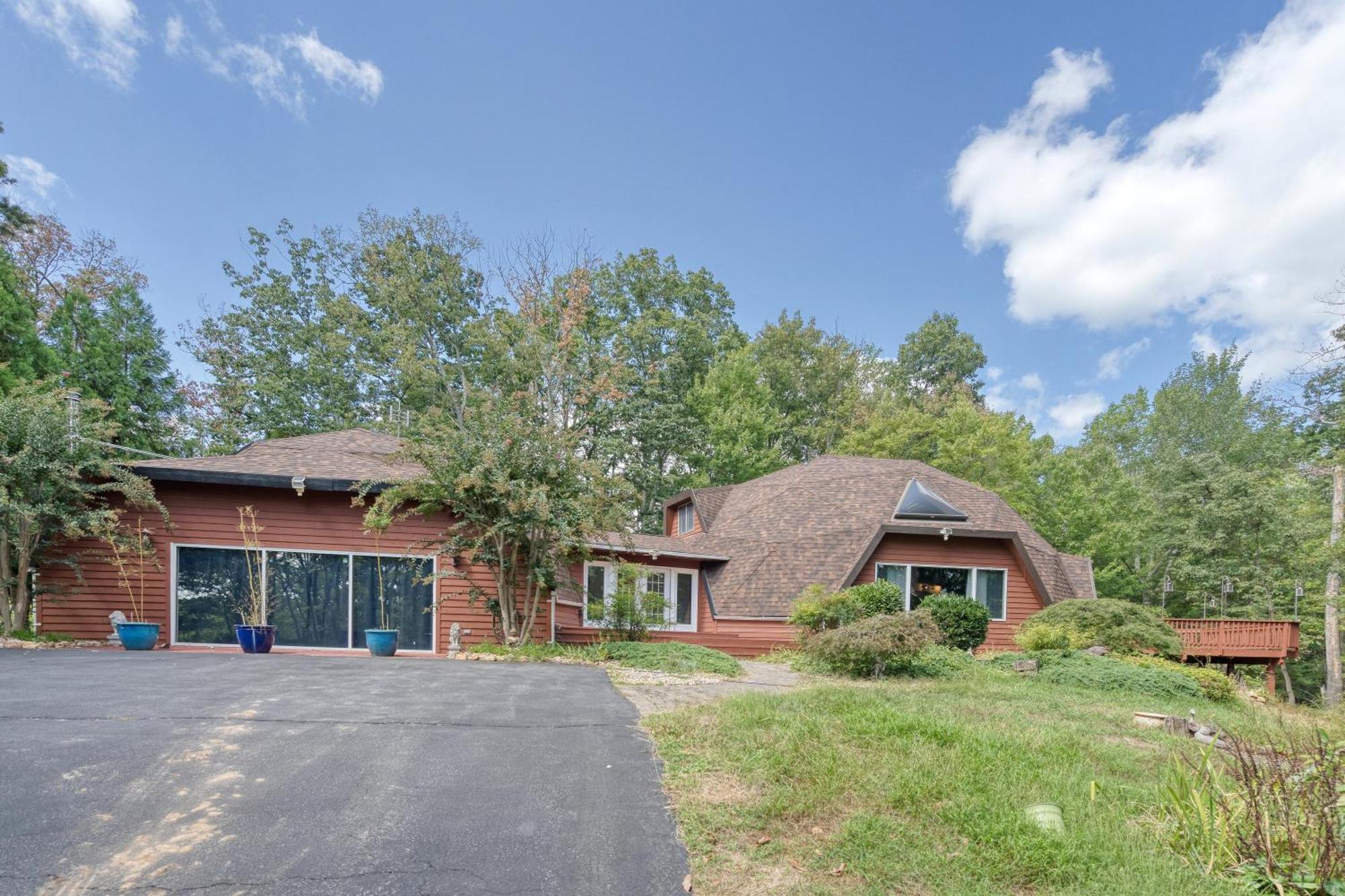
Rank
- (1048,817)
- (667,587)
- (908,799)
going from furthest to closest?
1. (667,587)
2. (908,799)
3. (1048,817)

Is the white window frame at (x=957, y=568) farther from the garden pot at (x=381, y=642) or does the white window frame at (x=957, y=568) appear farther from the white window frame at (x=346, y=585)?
the garden pot at (x=381, y=642)

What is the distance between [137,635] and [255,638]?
151 centimetres

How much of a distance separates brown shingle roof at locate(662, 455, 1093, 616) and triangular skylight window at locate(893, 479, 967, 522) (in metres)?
0.15

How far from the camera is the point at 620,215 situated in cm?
2489

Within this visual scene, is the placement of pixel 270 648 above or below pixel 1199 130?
below

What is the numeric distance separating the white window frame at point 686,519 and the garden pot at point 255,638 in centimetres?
1181

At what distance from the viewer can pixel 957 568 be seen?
14.8 meters

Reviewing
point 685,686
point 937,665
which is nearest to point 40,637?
point 685,686

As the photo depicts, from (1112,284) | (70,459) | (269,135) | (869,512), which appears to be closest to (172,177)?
(269,135)

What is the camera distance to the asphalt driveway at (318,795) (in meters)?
2.75

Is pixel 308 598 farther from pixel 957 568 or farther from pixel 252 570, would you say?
pixel 957 568

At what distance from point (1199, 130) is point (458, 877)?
17751mm

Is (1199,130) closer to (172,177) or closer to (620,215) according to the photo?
(620,215)

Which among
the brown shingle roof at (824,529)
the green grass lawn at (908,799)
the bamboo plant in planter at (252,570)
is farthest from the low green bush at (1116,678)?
the bamboo plant in planter at (252,570)
